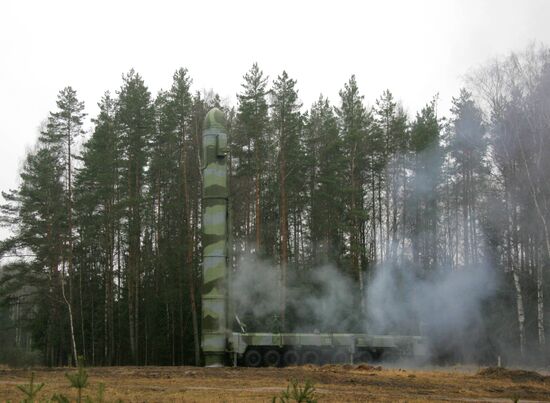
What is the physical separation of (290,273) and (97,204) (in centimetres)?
1212

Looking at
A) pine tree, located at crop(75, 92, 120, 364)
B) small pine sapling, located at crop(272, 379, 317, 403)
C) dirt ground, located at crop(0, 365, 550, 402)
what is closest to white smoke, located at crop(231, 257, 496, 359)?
pine tree, located at crop(75, 92, 120, 364)

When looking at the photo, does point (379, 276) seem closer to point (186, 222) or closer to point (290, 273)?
point (290, 273)

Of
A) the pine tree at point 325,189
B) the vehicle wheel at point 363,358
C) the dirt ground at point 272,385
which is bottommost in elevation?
the vehicle wheel at point 363,358

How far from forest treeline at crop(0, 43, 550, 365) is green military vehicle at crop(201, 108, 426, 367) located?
16.7ft

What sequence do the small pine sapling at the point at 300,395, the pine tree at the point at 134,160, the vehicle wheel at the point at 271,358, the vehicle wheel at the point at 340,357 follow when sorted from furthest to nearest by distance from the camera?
the pine tree at the point at 134,160 < the vehicle wheel at the point at 340,357 < the vehicle wheel at the point at 271,358 < the small pine sapling at the point at 300,395

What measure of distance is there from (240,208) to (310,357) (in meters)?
11.6

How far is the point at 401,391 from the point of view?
1739 centimetres

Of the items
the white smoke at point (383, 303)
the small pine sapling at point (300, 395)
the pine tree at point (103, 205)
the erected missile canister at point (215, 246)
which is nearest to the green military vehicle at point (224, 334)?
the erected missile canister at point (215, 246)

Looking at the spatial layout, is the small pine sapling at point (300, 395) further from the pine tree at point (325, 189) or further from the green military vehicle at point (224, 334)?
the pine tree at point (325, 189)

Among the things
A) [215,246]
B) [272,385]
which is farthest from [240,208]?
[272,385]

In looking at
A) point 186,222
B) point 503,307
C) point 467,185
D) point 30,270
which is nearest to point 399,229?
point 467,185

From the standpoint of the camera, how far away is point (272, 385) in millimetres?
18016

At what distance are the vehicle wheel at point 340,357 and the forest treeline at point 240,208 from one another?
16.2 feet

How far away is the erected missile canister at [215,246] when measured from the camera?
2606 cm
